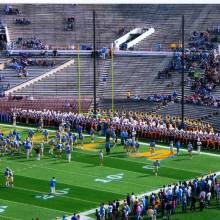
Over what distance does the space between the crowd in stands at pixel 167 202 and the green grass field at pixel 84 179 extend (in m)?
0.51

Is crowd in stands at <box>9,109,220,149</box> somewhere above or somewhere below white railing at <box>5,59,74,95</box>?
below

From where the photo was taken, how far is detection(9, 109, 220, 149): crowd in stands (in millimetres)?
41672

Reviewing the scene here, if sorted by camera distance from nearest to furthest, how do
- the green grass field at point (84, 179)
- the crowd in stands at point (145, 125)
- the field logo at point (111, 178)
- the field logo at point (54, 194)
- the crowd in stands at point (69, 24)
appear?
the green grass field at point (84, 179)
the field logo at point (54, 194)
the field logo at point (111, 178)
the crowd in stands at point (145, 125)
the crowd in stands at point (69, 24)

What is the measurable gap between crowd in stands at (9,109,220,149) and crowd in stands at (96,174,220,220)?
9.46 m

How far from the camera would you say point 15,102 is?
53.4 meters

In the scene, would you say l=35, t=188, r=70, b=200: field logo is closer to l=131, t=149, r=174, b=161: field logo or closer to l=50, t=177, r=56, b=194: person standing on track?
l=50, t=177, r=56, b=194: person standing on track

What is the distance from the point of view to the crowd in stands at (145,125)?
4167cm

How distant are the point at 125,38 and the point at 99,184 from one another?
30.4 m

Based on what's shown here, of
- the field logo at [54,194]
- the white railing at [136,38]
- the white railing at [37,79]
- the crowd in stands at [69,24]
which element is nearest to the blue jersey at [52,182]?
the field logo at [54,194]

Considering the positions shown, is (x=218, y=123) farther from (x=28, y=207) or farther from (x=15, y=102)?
(x=28, y=207)

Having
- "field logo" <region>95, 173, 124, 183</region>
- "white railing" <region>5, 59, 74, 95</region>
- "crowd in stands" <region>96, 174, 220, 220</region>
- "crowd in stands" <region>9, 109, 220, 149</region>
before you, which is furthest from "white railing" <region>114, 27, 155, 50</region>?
"crowd in stands" <region>96, 174, 220, 220</region>

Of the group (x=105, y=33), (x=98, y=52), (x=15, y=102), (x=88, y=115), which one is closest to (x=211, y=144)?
(x=88, y=115)

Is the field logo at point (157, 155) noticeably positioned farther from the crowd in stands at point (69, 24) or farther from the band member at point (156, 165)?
the crowd in stands at point (69, 24)

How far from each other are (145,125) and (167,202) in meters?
14.2
